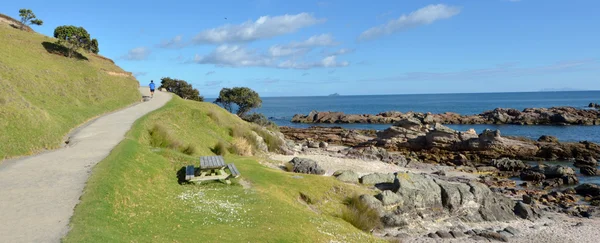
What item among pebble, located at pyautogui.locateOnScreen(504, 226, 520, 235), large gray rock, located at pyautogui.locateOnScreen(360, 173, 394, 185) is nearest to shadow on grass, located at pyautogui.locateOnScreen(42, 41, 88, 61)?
large gray rock, located at pyautogui.locateOnScreen(360, 173, 394, 185)

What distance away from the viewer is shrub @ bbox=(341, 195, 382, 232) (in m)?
17.5

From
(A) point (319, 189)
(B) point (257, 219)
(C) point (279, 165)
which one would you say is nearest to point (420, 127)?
(C) point (279, 165)

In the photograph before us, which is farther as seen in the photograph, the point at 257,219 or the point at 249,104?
the point at 249,104

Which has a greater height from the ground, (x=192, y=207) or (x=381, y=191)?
(x=192, y=207)

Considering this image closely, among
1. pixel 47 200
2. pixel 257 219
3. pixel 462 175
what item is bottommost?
pixel 462 175

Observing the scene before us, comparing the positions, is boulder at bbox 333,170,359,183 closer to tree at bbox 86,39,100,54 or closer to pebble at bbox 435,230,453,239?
pebble at bbox 435,230,453,239

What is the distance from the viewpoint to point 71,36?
54031 mm

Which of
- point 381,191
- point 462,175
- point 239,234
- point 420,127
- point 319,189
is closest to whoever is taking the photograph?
point 239,234

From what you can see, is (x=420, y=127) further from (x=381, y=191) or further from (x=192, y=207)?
(x=192, y=207)

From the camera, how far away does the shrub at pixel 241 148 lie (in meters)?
29.3

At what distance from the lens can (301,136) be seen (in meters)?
70.1

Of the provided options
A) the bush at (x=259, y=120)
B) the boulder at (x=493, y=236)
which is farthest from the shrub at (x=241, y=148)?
the bush at (x=259, y=120)

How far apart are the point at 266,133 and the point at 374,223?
21.9 m

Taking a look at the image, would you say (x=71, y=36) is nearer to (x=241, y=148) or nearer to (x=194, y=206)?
(x=241, y=148)
